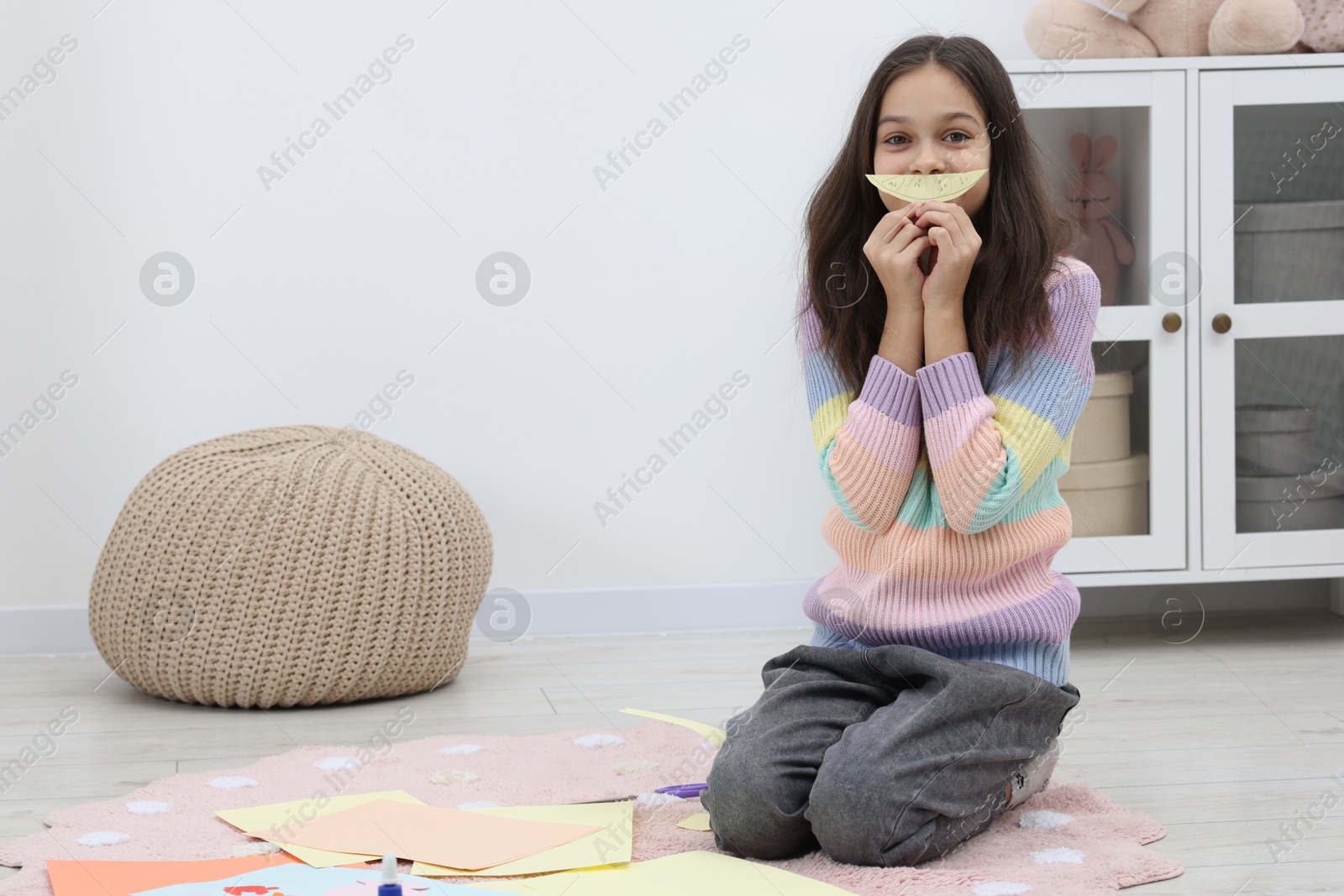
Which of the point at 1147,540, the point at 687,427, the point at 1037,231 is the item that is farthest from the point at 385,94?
the point at 1147,540

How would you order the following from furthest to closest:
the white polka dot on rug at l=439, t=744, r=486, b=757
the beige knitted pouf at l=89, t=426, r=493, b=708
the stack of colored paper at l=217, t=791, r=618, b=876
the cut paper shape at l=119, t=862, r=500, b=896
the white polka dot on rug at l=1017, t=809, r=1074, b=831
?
the beige knitted pouf at l=89, t=426, r=493, b=708 < the white polka dot on rug at l=439, t=744, r=486, b=757 < the white polka dot on rug at l=1017, t=809, r=1074, b=831 < the stack of colored paper at l=217, t=791, r=618, b=876 < the cut paper shape at l=119, t=862, r=500, b=896

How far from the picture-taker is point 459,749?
1499 mm

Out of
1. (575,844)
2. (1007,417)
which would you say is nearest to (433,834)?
(575,844)

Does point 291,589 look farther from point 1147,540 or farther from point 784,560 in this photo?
point 1147,540

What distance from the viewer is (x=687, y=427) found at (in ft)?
7.41

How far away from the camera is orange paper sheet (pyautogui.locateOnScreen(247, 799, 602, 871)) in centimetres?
110

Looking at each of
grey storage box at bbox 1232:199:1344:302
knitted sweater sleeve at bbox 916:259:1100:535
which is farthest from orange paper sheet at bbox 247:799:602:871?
grey storage box at bbox 1232:199:1344:302

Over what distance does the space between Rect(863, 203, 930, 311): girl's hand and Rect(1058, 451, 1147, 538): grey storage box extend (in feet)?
3.04

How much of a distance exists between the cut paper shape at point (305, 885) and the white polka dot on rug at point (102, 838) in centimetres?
17

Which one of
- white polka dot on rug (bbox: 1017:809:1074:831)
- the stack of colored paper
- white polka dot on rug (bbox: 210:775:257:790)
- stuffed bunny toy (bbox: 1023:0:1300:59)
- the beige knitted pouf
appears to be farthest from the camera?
stuffed bunny toy (bbox: 1023:0:1300:59)

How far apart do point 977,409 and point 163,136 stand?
1.55m

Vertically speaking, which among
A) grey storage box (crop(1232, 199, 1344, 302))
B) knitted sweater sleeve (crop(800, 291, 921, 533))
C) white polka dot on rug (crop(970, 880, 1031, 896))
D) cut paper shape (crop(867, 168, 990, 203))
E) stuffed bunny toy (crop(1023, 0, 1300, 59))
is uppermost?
stuffed bunny toy (crop(1023, 0, 1300, 59))

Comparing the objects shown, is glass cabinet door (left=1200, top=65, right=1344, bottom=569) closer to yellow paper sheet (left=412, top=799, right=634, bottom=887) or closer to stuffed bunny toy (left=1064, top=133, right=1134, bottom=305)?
stuffed bunny toy (left=1064, top=133, right=1134, bottom=305)

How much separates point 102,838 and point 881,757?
709 mm
